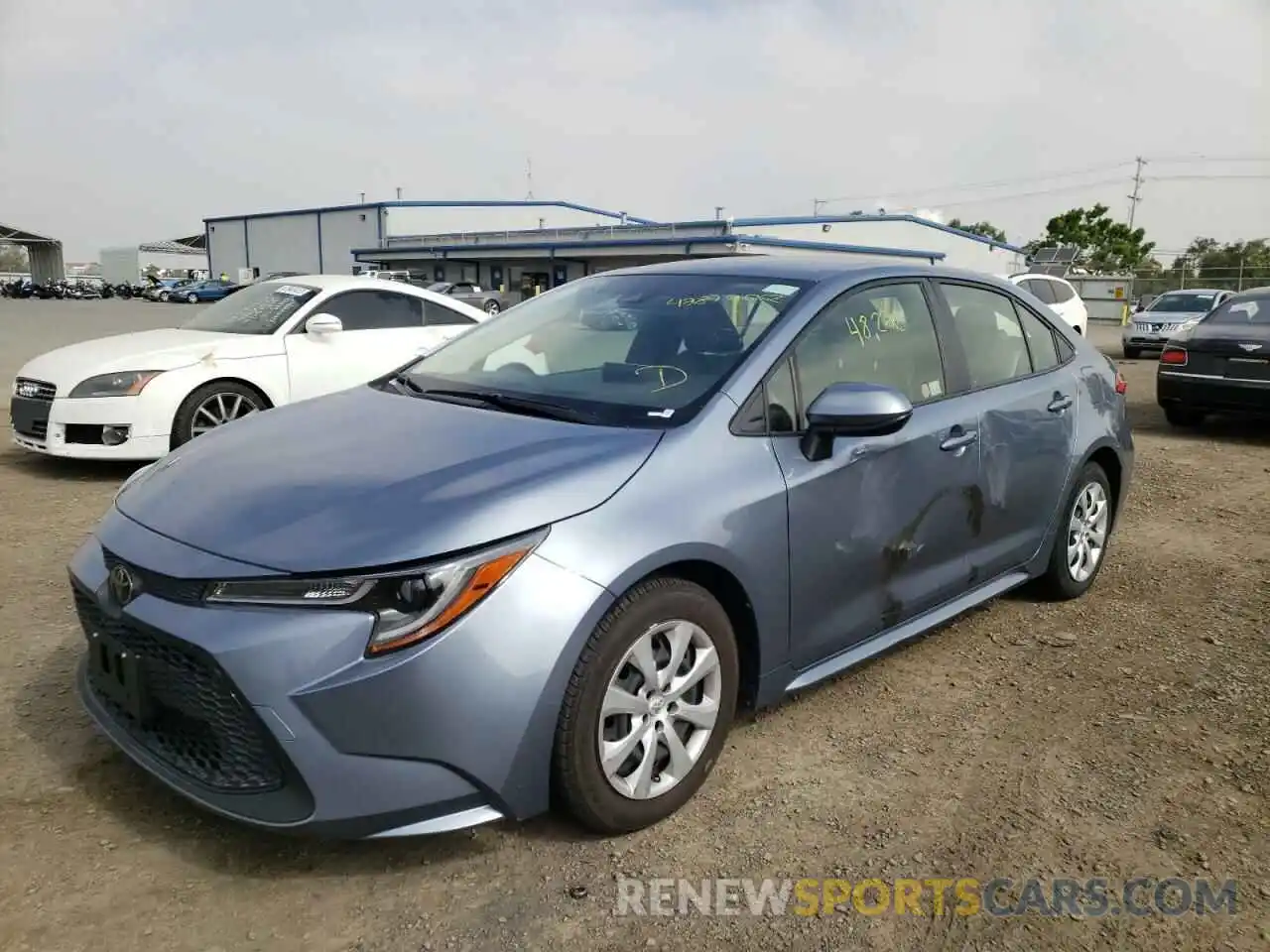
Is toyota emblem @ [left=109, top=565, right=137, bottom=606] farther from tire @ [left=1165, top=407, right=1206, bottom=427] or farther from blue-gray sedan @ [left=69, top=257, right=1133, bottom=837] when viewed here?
tire @ [left=1165, top=407, right=1206, bottom=427]

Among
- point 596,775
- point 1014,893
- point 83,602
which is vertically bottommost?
point 1014,893

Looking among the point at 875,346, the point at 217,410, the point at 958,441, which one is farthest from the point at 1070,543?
the point at 217,410

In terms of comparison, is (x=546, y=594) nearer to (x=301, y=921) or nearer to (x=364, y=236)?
(x=301, y=921)

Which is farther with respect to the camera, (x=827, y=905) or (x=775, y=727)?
(x=775, y=727)

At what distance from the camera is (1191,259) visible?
43406 mm

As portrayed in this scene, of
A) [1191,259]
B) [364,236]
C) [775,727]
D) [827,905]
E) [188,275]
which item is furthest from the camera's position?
[188,275]

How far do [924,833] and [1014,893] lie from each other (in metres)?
0.30

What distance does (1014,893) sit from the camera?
256cm

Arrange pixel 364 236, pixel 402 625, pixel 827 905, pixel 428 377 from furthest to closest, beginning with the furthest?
pixel 364 236, pixel 428 377, pixel 827 905, pixel 402 625

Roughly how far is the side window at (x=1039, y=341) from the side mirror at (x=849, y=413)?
1.60 metres

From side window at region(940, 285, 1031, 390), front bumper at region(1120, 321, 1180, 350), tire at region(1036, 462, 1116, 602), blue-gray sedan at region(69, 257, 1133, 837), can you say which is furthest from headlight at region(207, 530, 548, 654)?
front bumper at region(1120, 321, 1180, 350)

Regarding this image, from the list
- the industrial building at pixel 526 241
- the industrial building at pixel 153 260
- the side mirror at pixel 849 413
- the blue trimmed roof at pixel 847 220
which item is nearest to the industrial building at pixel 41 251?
the industrial building at pixel 153 260

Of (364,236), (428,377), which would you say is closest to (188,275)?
(364,236)

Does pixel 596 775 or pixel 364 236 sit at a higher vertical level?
pixel 364 236
